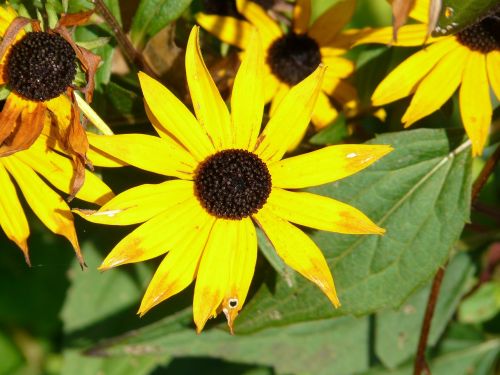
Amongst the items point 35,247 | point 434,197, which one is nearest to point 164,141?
point 434,197

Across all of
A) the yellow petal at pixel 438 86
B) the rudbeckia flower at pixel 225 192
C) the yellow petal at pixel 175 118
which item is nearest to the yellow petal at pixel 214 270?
the rudbeckia flower at pixel 225 192

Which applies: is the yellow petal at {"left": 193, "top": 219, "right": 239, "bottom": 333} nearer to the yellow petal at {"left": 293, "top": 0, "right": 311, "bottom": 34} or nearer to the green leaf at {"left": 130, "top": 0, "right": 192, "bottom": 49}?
the green leaf at {"left": 130, "top": 0, "right": 192, "bottom": 49}

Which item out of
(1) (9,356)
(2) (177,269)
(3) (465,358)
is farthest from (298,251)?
(1) (9,356)


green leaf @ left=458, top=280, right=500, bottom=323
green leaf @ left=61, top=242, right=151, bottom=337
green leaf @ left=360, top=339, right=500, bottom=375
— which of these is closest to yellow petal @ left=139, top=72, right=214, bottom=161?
green leaf @ left=61, top=242, right=151, bottom=337

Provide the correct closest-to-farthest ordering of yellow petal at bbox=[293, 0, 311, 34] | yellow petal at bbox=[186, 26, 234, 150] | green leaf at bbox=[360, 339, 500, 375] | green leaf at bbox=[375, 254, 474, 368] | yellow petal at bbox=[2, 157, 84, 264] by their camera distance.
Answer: yellow petal at bbox=[186, 26, 234, 150] < yellow petal at bbox=[2, 157, 84, 264] < yellow petal at bbox=[293, 0, 311, 34] < green leaf at bbox=[375, 254, 474, 368] < green leaf at bbox=[360, 339, 500, 375]

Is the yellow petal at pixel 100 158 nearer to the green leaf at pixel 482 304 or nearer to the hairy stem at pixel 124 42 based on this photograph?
the hairy stem at pixel 124 42

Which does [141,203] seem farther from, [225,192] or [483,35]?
[483,35]
